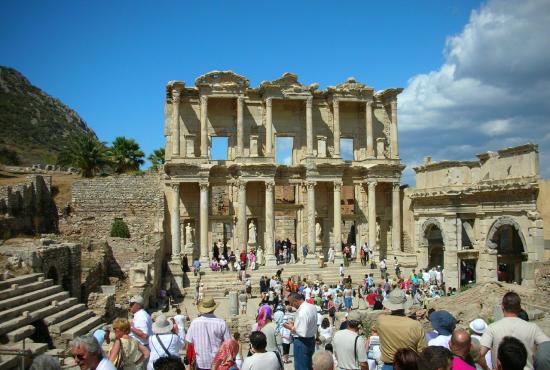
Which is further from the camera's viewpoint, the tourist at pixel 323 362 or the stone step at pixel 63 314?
the stone step at pixel 63 314

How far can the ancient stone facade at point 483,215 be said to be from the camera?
23.9 meters

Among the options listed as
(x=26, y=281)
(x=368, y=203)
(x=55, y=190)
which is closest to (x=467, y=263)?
(x=368, y=203)

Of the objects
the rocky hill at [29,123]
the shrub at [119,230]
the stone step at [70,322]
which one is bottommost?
the stone step at [70,322]

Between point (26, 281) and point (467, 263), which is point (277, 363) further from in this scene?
point (467, 263)

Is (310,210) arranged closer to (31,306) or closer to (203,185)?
(203,185)

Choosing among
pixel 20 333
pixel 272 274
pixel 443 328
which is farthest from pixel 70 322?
pixel 272 274

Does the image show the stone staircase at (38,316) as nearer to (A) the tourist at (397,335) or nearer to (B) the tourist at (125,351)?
(B) the tourist at (125,351)

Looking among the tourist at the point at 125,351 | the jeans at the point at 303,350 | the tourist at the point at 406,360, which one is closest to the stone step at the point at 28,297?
the tourist at the point at 125,351

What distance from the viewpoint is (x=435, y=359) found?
491 centimetres

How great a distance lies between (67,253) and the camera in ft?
64.2

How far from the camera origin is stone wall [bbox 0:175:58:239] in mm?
28986

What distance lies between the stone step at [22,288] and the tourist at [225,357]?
9.34 meters

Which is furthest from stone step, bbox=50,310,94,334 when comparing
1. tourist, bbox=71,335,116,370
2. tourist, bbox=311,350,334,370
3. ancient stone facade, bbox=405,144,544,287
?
ancient stone facade, bbox=405,144,544,287

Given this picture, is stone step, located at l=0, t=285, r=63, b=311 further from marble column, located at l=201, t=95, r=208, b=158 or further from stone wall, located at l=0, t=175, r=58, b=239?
marble column, located at l=201, t=95, r=208, b=158
